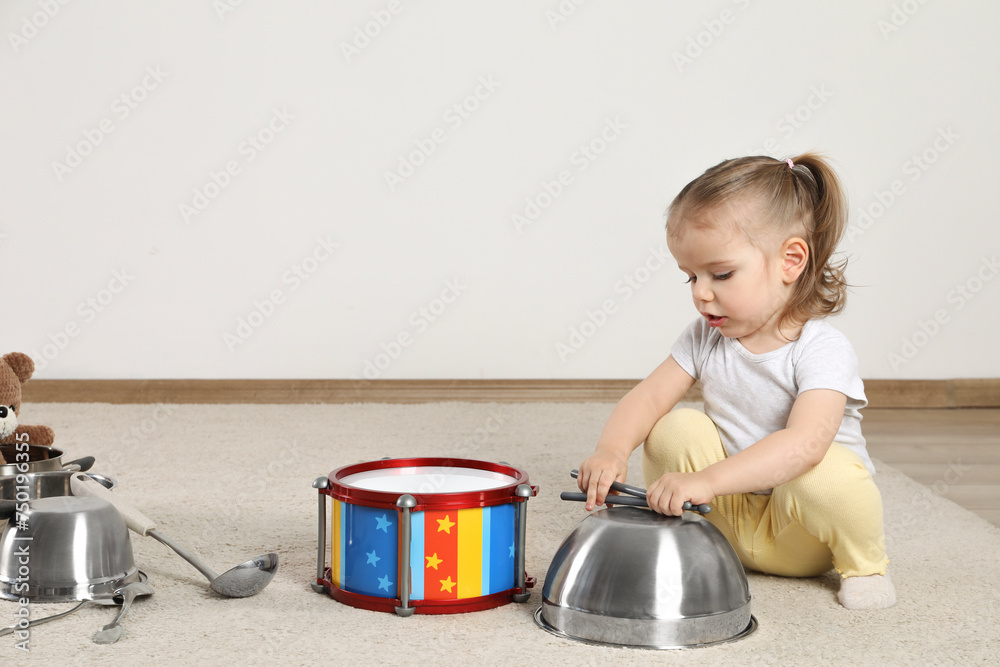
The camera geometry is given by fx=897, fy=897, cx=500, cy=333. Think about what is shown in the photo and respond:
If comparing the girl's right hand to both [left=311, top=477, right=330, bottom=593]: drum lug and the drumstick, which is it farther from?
[left=311, top=477, right=330, bottom=593]: drum lug

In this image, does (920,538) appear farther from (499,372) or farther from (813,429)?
(499,372)

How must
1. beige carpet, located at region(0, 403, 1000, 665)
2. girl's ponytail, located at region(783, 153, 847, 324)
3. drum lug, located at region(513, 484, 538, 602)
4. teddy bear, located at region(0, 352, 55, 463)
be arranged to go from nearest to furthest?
beige carpet, located at region(0, 403, 1000, 665), drum lug, located at region(513, 484, 538, 602), girl's ponytail, located at region(783, 153, 847, 324), teddy bear, located at region(0, 352, 55, 463)

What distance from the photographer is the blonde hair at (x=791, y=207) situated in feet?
2.95

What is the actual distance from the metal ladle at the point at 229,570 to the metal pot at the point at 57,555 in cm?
5

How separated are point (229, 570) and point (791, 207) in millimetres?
659

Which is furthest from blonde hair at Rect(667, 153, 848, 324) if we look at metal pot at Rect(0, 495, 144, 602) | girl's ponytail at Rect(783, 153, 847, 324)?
metal pot at Rect(0, 495, 144, 602)

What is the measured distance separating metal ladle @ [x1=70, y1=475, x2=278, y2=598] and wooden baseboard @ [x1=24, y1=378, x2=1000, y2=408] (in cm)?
114

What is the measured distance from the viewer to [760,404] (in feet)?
3.12

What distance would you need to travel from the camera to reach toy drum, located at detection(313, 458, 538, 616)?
0.79m

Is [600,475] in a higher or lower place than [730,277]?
lower

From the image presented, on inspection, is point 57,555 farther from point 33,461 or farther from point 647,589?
point 647,589

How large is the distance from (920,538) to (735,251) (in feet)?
1.54

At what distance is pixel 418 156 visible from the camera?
203cm

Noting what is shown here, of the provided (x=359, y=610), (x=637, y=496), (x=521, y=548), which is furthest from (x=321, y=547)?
(x=637, y=496)
